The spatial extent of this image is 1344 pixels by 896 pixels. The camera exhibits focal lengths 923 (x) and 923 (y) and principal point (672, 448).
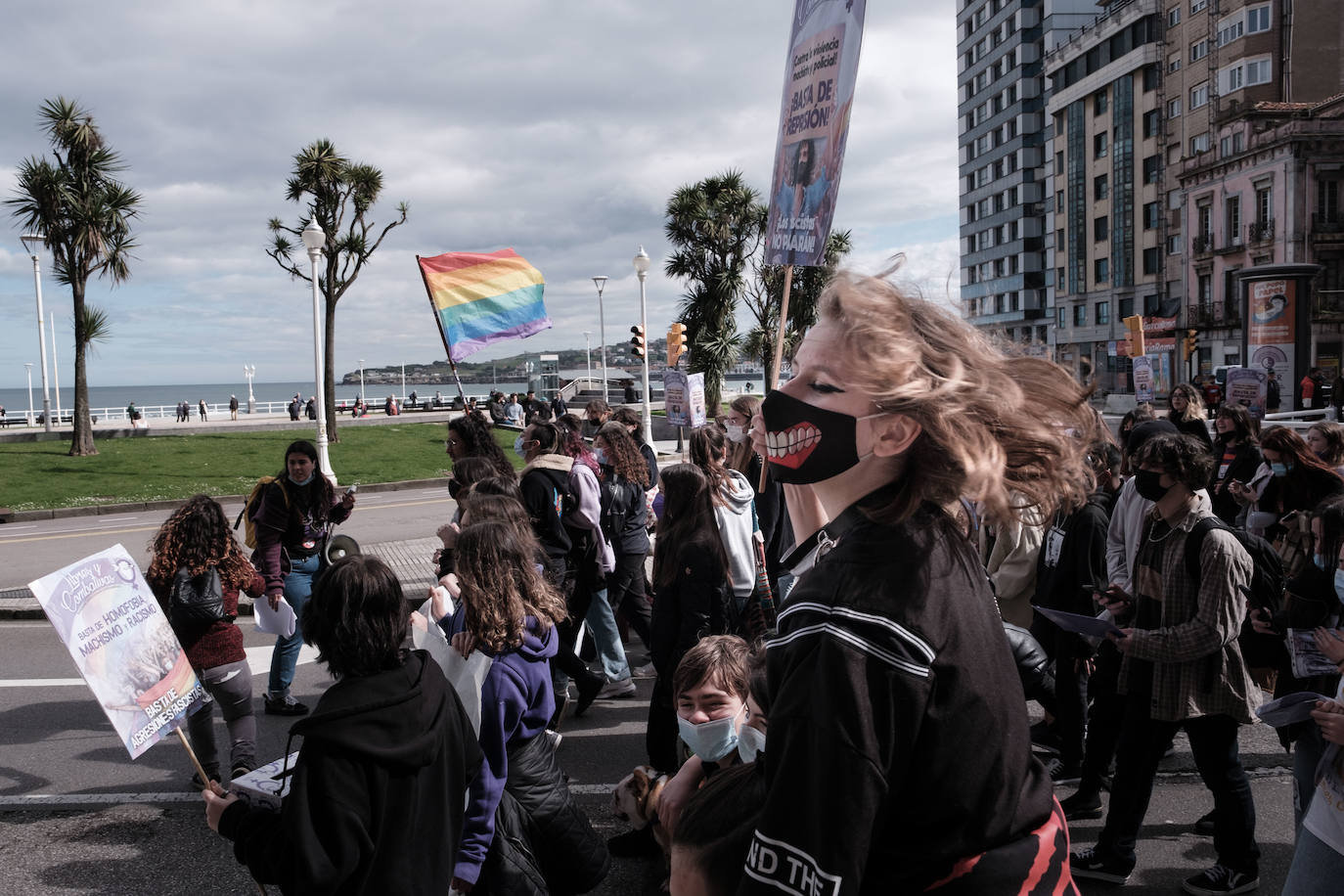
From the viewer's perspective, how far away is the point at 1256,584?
4.02 metres

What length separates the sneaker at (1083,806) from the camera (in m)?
4.59

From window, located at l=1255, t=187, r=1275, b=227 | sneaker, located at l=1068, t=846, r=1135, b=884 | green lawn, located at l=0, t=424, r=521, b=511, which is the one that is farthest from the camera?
window, located at l=1255, t=187, r=1275, b=227

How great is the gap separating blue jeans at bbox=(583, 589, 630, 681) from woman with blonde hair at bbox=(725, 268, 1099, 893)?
5.25m

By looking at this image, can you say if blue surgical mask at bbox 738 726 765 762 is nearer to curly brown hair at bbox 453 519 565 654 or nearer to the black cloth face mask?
the black cloth face mask

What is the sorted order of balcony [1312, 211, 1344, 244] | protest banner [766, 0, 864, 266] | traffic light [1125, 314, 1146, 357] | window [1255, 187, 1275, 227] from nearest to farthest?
protest banner [766, 0, 864, 266]
traffic light [1125, 314, 1146, 357]
balcony [1312, 211, 1344, 244]
window [1255, 187, 1275, 227]

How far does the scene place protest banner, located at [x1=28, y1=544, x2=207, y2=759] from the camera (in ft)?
10.9

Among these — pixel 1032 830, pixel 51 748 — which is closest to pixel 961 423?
pixel 1032 830

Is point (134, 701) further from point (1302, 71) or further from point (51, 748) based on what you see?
point (1302, 71)

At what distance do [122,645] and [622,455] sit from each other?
155 inches

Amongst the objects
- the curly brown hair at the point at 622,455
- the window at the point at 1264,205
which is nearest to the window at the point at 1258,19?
the window at the point at 1264,205

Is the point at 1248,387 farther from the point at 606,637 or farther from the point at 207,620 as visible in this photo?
the point at 207,620

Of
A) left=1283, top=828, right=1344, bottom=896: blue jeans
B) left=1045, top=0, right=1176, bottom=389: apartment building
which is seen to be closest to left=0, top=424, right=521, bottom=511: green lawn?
left=1283, top=828, right=1344, bottom=896: blue jeans

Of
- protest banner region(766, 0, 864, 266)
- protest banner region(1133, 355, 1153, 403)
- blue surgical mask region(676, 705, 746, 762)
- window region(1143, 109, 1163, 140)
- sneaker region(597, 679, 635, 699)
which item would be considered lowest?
sneaker region(597, 679, 635, 699)

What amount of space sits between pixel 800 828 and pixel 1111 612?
3515 mm
